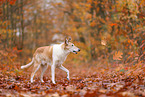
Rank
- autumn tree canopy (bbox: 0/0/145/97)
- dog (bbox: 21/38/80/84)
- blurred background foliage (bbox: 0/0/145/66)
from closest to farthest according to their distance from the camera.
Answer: dog (bbox: 21/38/80/84)
autumn tree canopy (bbox: 0/0/145/97)
blurred background foliage (bbox: 0/0/145/66)

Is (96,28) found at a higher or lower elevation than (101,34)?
higher

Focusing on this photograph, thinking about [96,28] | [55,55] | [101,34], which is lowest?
[55,55]

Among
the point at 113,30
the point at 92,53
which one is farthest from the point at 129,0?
the point at 92,53

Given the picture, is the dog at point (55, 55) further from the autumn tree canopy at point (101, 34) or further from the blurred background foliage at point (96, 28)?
the blurred background foliage at point (96, 28)

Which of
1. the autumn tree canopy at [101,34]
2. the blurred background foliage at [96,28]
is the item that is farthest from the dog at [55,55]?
the blurred background foliage at [96,28]

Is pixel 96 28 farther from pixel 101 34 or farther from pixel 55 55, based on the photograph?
pixel 55 55

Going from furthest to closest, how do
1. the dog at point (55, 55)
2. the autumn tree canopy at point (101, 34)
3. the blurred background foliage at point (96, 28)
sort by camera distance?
the blurred background foliage at point (96, 28) < the autumn tree canopy at point (101, 34) < the dog at point (55, 55)

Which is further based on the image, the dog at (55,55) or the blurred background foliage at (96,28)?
the blurred background foliage at (96,28)

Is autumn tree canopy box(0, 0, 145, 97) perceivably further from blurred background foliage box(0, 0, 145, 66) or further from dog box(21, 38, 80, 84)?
dog box(21, 38, 80, 84)

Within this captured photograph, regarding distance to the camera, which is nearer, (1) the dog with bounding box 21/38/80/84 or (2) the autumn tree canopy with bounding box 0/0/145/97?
(1) the dog with bounding box 21/38/80/84

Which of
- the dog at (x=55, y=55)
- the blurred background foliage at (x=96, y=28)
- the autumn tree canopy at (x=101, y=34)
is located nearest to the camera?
the dog at (x=55, y=55)

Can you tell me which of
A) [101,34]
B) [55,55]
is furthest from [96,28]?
[55,55]

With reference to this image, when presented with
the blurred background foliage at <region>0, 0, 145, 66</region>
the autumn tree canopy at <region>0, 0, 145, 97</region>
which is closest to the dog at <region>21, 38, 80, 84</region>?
the autumn tree canopy at <region>0, 0, 145, 97</region>

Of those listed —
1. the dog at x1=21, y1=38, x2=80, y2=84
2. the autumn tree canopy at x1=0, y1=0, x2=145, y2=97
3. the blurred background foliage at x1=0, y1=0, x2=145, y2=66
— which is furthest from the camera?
the blurred background foliage at x1=0, y1=0, x2=145, y2=66
